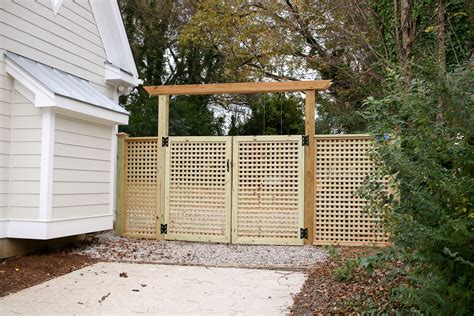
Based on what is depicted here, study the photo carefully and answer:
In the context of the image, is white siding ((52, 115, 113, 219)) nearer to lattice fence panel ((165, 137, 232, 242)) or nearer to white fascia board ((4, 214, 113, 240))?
white fascia board ((4, 214, 113, 240))

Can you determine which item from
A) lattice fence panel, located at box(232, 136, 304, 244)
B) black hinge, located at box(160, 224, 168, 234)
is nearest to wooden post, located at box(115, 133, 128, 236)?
black hinge, located at box(160, 224, 168, 234)

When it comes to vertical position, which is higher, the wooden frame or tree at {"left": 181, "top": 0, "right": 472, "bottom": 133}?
tree at {"left": 181, "top": 0, "right": 472, "bottom": 133}

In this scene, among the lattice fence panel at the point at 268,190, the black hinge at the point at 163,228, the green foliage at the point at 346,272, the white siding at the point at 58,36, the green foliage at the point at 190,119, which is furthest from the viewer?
the green foliage at the point at 190,119

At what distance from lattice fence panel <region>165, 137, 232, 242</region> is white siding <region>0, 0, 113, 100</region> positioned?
181 centimetres

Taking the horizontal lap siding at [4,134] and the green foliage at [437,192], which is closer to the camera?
the green foliage at [437,192]

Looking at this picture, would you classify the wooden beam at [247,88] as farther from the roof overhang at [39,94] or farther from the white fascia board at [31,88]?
the white fascia board at [31,88]

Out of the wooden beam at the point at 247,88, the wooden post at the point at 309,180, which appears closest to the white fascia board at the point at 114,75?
the wooden beam at the point at 247,88

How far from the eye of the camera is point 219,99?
16.8 metres

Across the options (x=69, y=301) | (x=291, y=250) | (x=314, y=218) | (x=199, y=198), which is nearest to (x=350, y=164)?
(x=314, y=218)

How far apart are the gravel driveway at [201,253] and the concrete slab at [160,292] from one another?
1.37 ft

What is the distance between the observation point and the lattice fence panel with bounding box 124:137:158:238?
288 inches

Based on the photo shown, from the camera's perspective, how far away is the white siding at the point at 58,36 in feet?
18.1

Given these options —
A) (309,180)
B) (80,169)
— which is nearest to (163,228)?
(80,169)

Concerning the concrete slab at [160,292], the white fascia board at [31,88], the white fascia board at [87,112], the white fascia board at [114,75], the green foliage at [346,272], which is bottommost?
the concrete slab at [160,292]
